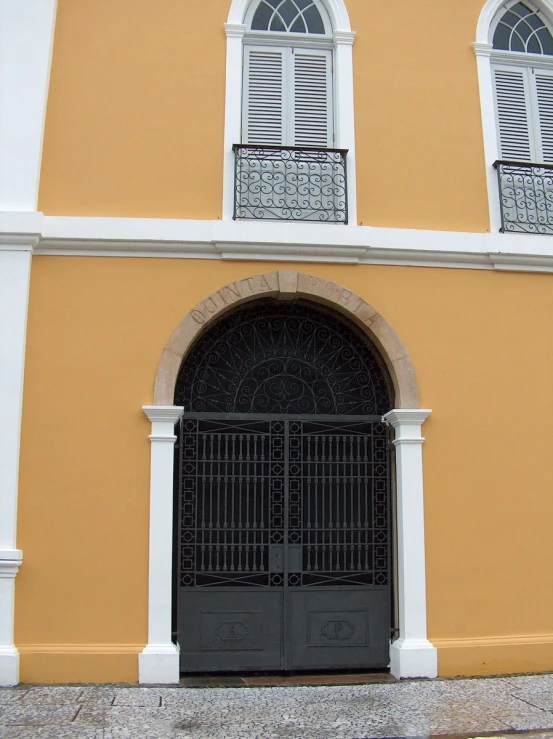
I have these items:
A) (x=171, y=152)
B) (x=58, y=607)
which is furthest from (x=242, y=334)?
(x=58, y=607)

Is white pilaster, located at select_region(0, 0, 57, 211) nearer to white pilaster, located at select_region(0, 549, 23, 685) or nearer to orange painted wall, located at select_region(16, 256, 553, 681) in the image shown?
orange painted wall, located at select_region(16, 256, 553, 681)

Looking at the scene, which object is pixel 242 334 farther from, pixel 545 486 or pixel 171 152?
pixel 545 486

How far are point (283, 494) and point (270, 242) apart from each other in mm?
2296

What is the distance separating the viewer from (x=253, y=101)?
7926 millimetres

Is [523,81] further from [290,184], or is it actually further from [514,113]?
[290,184]

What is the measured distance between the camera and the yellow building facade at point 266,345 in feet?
22.6

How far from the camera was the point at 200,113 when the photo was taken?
7.60 metres

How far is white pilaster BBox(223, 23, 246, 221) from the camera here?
294 inches

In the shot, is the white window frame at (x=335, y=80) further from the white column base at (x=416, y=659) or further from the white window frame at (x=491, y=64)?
the white column base at (x=416, y=659)

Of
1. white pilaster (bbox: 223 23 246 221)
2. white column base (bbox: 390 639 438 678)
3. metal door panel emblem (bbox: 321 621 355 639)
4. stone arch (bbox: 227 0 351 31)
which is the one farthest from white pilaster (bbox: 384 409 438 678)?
stone arch (bbox: 227 0 351 31)

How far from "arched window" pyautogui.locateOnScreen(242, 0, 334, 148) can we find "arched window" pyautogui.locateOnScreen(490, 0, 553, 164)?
1773 mm

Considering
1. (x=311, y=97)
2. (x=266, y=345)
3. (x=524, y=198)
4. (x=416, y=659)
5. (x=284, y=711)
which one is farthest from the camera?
(x=311, y=97)

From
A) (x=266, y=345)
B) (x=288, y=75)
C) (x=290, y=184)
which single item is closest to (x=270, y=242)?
(x=290, y=184)

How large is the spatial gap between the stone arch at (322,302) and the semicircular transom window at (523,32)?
3314 mm
